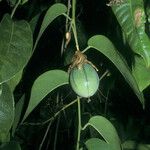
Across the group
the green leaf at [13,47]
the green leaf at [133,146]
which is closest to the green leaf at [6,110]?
the green leaf at [13,47]

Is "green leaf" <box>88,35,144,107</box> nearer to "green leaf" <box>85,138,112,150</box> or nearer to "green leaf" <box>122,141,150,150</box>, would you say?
"green leaf" <box>85,138,112,150</box>

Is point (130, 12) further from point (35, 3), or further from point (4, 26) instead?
point (35, 3)

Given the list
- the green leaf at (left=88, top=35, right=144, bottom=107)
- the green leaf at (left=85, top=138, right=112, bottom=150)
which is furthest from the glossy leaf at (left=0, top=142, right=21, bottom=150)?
the green leaf at (left=88, top=35, right=144, bottom=107)

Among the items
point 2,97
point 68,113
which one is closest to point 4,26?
point 2,97

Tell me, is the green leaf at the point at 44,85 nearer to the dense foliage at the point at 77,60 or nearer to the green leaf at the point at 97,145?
the dense foliage at the point at 77,60

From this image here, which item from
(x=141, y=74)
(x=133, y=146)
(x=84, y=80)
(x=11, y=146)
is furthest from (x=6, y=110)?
(x=133, y=146)
